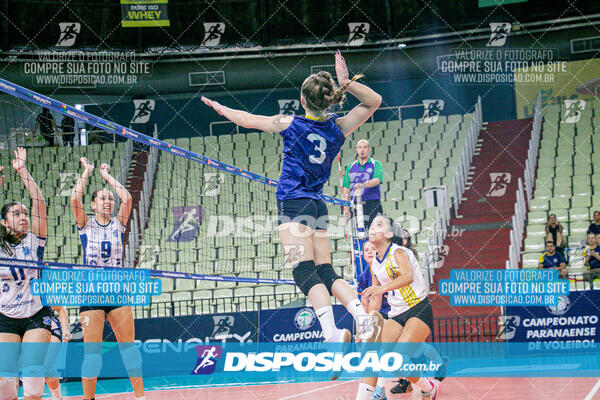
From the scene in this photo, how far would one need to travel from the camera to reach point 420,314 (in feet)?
19.9

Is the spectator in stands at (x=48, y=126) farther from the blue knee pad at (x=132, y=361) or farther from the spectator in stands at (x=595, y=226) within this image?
the blue knee pad at (x=132, y=361)

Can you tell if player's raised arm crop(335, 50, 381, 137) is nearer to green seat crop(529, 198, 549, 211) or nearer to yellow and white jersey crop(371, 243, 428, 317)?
yellow and white jersey crop(371, 243, 428, 317)

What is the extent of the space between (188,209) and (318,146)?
35.5 ft

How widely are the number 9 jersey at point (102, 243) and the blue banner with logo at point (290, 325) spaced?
4.97 m

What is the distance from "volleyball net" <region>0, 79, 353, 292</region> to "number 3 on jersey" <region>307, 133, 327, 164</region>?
279 inches

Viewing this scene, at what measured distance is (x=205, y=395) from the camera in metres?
8.71

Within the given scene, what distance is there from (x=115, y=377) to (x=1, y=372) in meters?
6.47

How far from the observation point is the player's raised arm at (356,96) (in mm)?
4582

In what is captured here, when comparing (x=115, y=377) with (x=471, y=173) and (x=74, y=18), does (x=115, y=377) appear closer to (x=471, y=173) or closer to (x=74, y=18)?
(x=471, y=173)

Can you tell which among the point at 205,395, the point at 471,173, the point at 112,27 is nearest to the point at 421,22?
the point at 471,173

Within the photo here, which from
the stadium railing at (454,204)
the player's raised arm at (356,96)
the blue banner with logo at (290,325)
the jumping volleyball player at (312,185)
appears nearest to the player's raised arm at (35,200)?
the jumping volleyball player at (312,185)

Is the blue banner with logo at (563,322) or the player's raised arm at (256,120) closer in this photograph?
the player's raised arm at (256,120)

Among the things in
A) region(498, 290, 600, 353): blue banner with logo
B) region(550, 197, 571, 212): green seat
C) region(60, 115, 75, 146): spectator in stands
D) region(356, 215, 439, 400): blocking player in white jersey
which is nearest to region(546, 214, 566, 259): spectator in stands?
region(498, 290, 600, 353): blue banner with logo

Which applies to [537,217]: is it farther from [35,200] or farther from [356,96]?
[35,200]
